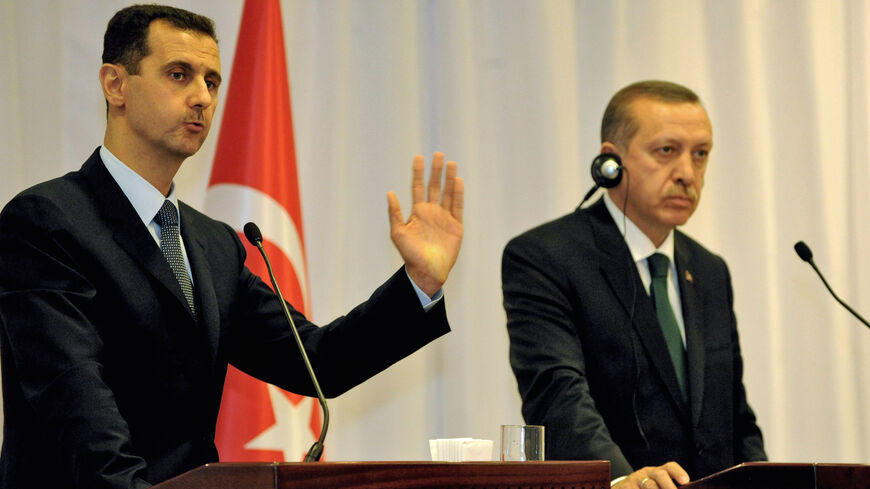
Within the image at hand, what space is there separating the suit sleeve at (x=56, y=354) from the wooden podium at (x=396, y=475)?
389 mm

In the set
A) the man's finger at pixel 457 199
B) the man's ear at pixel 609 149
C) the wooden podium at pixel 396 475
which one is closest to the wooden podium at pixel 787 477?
the wooden podium at pixel 396 475

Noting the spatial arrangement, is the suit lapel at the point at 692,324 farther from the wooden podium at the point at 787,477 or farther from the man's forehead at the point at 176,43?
the man's forehead at the point at 176,43

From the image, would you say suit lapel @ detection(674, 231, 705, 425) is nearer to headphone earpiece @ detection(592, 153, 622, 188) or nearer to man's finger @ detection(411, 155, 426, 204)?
headphone earpiece @ detection(592, 153, 622, 188)

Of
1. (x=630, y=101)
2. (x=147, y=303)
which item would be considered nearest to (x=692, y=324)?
(x=630, y=101)

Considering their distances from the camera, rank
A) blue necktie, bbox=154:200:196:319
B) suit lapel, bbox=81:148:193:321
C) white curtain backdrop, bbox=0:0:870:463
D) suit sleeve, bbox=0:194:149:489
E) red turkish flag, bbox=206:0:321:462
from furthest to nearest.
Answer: white curtain backdrop, bbox=0:0:870:463 < red turkish flag, bbox=206:0:321:462 < blue necktie, bbox=154:200:196:319 < suit lapel, bbox=81:148:193:321 < suit sleeve, bbox=0:194:149:489

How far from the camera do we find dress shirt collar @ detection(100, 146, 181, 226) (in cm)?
255

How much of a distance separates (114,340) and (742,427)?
2222 mm

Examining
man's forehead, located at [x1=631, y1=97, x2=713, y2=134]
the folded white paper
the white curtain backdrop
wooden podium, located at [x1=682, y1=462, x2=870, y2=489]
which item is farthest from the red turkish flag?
wooden podium, located at [x1=682, y1=462, x2=870, y2=489]

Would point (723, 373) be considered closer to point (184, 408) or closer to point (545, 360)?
point (545, 360)

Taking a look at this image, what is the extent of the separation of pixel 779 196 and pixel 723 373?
6.43ft

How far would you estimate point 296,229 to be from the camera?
4145 millimetres

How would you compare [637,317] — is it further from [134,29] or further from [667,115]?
[134,29]

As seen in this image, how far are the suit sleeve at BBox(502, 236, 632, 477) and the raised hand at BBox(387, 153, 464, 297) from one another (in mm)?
744

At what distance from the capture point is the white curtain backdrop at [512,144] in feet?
14.5
